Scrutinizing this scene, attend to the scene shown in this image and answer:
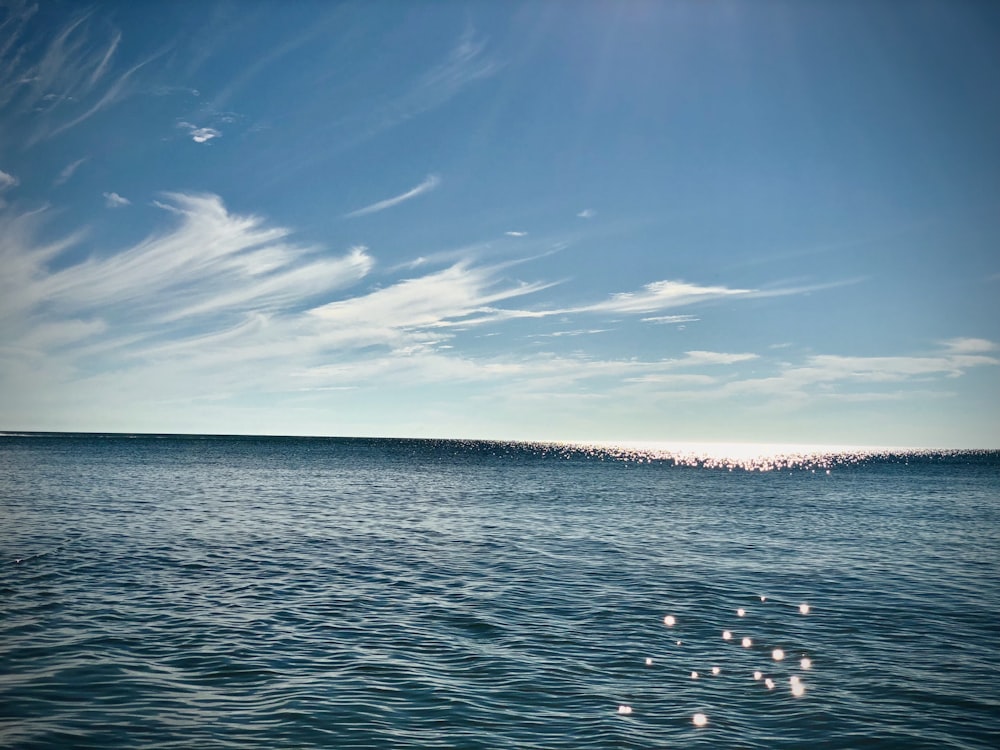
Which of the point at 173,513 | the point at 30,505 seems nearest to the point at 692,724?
the point at 173,513

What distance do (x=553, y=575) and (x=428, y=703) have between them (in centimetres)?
1548

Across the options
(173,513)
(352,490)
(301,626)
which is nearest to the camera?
(301,626)

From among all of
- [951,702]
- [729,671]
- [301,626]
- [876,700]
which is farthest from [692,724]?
[301,626]

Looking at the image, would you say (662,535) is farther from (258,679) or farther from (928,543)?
(258,679)

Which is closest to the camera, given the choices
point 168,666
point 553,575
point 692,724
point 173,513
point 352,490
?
point 692,724

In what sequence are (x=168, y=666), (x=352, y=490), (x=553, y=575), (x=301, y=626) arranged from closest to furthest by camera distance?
(x=168, y=666) → (x=301, y=626) → (x=553, y=575) → (x=352, y=490)

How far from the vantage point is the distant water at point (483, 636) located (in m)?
13.4

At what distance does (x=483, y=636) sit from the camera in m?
19.5

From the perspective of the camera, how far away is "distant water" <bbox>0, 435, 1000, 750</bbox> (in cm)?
1341

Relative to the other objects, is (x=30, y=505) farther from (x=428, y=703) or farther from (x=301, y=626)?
(x=428, y=703)

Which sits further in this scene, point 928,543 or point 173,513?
point 173,513

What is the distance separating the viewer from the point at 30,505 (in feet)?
171

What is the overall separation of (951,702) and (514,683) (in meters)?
10.3

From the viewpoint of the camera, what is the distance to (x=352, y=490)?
78.4m
